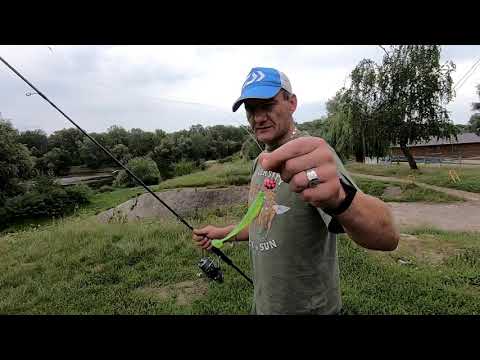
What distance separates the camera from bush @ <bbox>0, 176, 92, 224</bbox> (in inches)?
770

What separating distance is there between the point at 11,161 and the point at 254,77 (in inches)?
1385

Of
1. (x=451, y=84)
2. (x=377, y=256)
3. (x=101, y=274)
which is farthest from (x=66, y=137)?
(x=451, y=84)

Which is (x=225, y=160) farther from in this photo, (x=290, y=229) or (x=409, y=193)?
(x=290, y=229)

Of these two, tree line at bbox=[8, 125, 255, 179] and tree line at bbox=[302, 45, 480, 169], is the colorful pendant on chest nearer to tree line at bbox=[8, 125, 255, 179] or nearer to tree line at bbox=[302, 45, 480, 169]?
tree line at bbox=[8, 125, 255, 179]

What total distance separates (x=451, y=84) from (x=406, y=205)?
13885 mm

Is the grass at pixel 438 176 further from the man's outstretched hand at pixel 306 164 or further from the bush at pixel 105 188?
the bush at pixel 105 188

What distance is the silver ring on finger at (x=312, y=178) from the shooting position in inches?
35.2

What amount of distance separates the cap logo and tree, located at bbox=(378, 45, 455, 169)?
26.4 metres

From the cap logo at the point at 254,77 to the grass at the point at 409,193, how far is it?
53.5ft

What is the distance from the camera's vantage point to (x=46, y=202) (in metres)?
19.7

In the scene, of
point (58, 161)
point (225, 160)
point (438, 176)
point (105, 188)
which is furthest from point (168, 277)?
point (225, 160)

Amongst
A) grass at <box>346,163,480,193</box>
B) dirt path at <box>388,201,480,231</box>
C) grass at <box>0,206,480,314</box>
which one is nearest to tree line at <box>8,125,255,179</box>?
grass at <box>0,206,480,314</box>
